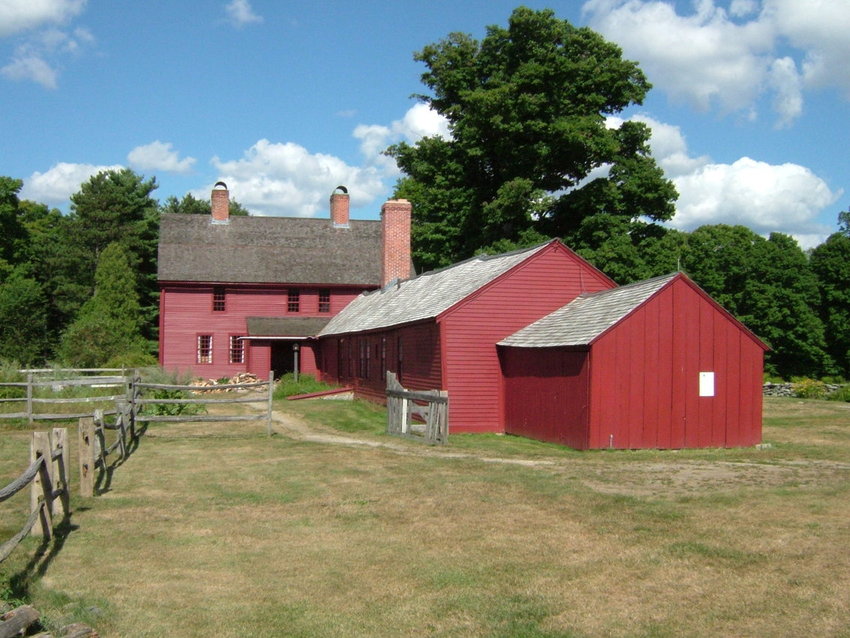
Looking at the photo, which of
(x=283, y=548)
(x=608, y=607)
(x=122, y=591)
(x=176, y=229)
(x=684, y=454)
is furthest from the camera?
(x=176, y=229)

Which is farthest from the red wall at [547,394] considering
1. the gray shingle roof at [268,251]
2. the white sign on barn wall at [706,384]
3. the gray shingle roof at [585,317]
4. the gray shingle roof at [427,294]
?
the gray shingle roof at [268,251]

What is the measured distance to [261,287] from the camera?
149ft

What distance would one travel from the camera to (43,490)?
377 inches

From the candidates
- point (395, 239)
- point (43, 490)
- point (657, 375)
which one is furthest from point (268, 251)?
point (43, 490)

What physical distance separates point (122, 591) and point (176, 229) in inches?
1598

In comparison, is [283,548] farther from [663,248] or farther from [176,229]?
[176,229]

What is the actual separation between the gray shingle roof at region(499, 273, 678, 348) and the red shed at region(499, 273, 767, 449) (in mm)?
48

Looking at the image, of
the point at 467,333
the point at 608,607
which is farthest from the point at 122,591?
the point at 467,333

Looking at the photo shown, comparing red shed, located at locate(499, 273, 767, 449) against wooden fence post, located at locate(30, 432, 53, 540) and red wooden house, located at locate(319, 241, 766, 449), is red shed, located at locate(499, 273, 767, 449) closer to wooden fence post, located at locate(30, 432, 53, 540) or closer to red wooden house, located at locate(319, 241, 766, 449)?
red wooden house, located at locate(319, 241, 766, 449)

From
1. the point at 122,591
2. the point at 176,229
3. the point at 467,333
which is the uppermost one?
the point at 176,229

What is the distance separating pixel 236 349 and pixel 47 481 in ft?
119

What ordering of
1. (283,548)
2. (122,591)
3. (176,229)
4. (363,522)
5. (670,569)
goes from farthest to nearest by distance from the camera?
(176,229)
(363,522)
(283,548)
(670,569)
(122,591)

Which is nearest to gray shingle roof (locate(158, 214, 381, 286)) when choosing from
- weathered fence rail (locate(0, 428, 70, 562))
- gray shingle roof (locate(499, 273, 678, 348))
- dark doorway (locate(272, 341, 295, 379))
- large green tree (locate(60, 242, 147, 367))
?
dark doorway (locate(272, 341, 295, 379))

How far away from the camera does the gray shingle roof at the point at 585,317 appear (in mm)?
18562
